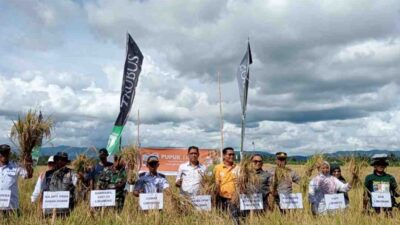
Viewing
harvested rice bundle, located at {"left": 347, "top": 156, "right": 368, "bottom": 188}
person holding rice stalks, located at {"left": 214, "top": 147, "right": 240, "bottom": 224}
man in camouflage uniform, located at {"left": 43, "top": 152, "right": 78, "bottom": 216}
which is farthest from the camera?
harvested rice bundle, located at {"left": 347, "top": 156, "right": 368, "bottom": 188}

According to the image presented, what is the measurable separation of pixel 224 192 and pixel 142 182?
1.38 metres

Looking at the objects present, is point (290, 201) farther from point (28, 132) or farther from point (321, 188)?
point (28, 132)

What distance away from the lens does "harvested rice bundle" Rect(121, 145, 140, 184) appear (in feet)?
26.4

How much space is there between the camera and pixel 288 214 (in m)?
7.59

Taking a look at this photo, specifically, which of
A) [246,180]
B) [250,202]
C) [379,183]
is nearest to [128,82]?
[246,180]

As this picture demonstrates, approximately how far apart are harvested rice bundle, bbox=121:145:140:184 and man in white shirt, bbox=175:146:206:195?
772 mm

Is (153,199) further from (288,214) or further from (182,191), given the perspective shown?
(288,214)

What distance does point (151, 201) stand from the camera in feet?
24.5

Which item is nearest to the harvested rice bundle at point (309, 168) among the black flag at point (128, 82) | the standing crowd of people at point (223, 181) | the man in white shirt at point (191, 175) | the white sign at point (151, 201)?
the standing crowd of people at point (223, 181)

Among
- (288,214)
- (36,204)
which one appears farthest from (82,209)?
(288,214)

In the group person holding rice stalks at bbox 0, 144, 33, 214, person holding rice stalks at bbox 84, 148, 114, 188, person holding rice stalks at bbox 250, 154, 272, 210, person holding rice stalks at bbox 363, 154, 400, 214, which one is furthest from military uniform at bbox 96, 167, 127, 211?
person holding rice stalks at bbox 363, 154, 400, 214

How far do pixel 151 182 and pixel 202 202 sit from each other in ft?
3.16

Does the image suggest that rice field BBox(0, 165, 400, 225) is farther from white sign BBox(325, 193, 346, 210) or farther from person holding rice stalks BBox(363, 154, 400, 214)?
person holding rice stalks BBox(363, 154, 400, 214)

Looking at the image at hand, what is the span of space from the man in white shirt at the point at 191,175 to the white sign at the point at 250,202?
0.77 metres
